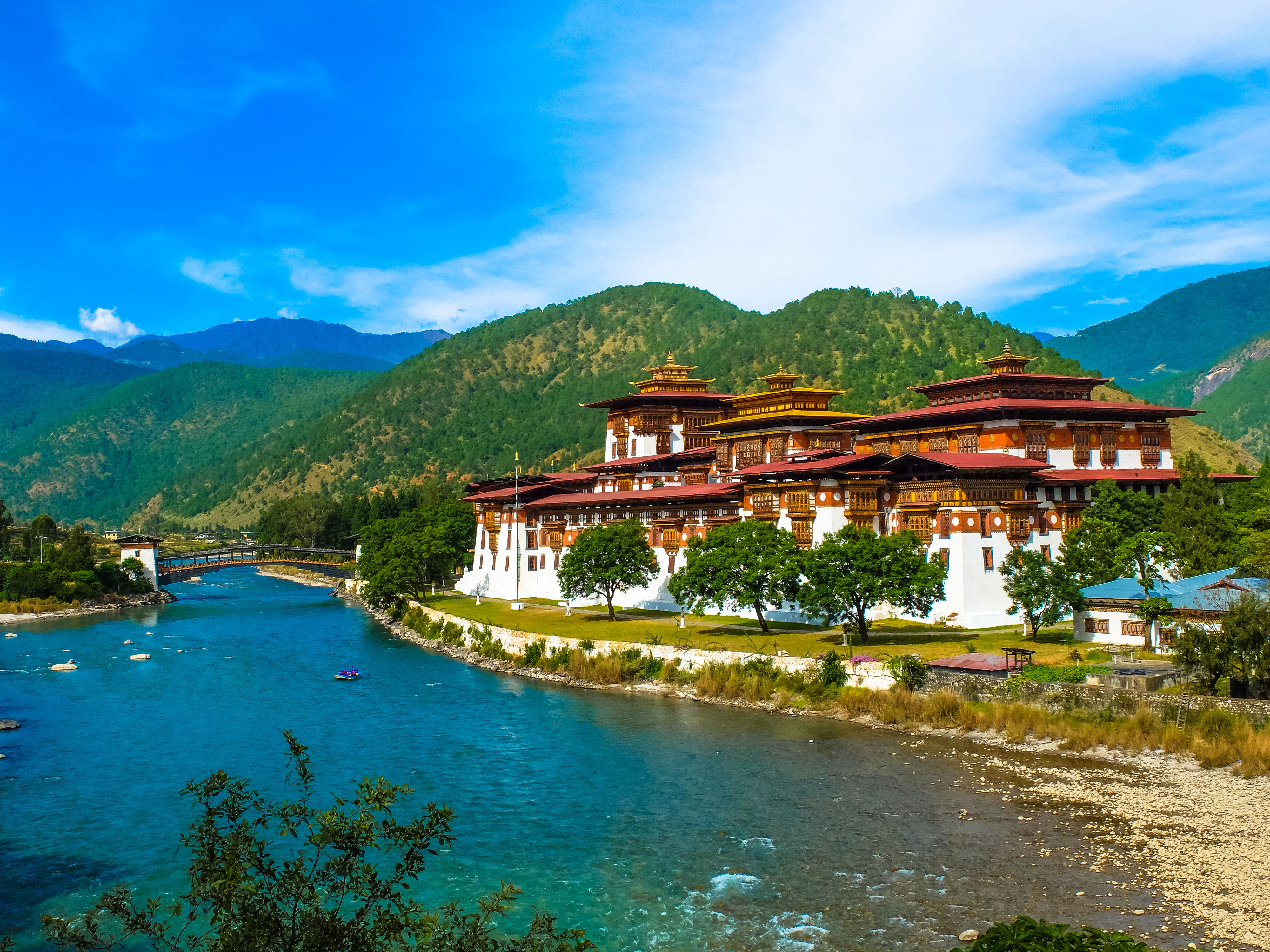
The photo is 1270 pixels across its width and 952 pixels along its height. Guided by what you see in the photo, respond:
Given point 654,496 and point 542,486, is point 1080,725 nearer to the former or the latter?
Answer: point 654,496

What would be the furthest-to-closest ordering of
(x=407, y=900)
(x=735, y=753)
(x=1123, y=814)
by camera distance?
1. (x=735, y=753)
2. (x=1123, y=814)
3. (x=407, y=900)

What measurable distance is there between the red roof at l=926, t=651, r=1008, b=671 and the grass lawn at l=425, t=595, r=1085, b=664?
6.62ft

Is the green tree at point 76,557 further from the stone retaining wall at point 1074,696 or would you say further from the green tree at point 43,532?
the stone retaining wall at point 1074,696

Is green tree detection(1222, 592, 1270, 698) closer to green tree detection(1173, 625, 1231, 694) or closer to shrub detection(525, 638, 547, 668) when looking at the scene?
green tree detection(1173, 625, 1231, 694)

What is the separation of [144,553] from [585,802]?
121 meters

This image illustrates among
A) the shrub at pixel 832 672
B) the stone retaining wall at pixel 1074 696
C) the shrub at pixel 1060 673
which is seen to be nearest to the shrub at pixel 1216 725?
the stone retaining wall at pixel 1074 696

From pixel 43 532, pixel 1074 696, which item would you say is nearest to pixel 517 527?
pixel 1074 696

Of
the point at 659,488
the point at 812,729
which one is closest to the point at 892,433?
the point at 659,488

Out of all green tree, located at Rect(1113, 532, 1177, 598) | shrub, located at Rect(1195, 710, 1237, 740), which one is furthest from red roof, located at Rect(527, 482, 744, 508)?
shrub, located at Rect(1195, 710, 1237, 740)

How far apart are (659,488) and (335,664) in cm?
3052

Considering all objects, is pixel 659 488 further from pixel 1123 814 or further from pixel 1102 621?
pixel 1123 814

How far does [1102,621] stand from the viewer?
2210 inches

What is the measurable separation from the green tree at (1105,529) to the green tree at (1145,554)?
1.55ft

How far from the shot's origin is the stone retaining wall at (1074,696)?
137ft
